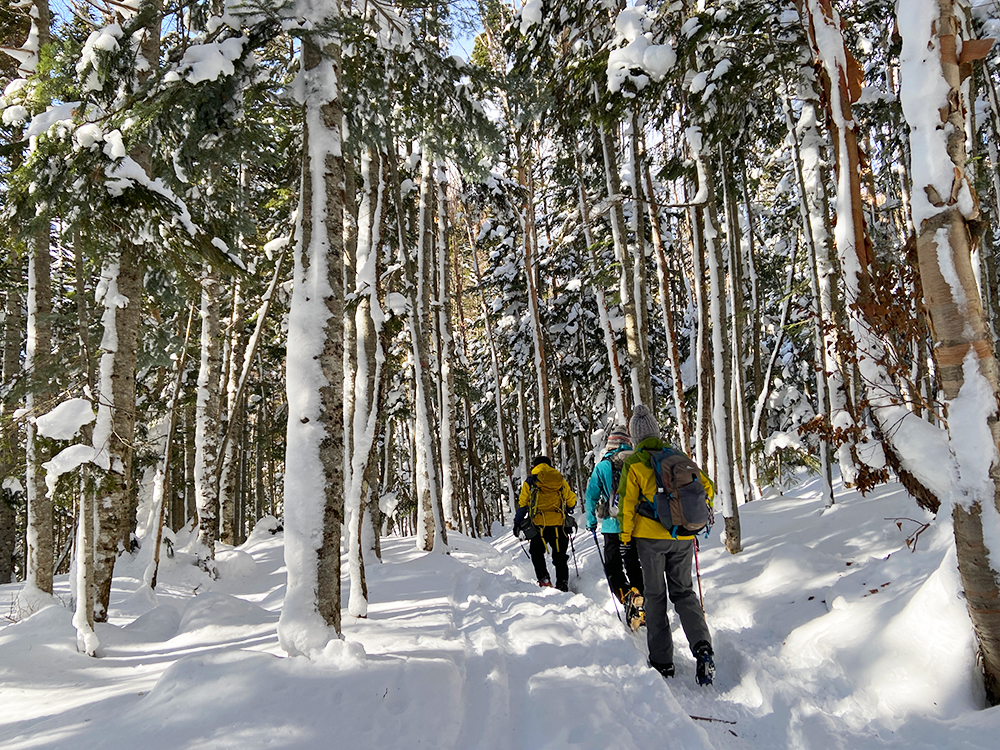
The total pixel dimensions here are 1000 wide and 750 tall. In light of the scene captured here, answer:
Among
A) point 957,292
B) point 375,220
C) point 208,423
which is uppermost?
point 375,220

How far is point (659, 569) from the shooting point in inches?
187

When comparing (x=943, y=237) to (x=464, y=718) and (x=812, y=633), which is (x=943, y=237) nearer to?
(x=812, y=633)

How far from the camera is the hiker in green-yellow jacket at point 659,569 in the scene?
457 cm

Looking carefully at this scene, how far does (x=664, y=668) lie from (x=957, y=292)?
3422 millimetres

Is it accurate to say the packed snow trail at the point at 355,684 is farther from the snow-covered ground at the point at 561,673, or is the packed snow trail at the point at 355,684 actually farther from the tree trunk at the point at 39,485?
the tree trunk at the point at 39,485

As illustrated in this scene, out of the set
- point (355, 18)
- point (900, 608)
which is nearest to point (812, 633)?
point (900, 608)

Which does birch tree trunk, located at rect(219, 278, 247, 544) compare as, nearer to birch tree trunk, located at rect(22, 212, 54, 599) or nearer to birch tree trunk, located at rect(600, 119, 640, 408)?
birch tree trunk, located at rect(22, 212, 54, 599)

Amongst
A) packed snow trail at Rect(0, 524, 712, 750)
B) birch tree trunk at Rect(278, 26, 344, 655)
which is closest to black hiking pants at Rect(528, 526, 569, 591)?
packed snow trail at Rect(0, 524, 712, 750)

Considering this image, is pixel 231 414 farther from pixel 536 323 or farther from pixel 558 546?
pixel 558 546

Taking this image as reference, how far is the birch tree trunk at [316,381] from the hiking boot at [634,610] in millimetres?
3064

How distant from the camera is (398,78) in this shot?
6.48m

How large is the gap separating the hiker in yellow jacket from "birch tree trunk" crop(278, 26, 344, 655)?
157 inches

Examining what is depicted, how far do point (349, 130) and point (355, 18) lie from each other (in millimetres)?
1732

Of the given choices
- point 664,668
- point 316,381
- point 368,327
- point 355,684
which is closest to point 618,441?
point 664,668
